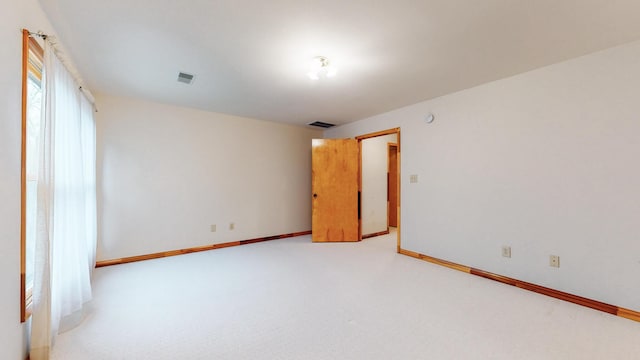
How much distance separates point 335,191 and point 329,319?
281 cm

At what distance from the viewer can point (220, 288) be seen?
2564 millimetres

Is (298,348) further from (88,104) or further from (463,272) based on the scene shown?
(88,104)

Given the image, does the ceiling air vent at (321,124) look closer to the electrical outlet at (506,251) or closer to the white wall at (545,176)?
the white wall at (545,176)

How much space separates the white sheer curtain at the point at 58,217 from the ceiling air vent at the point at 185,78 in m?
0.84

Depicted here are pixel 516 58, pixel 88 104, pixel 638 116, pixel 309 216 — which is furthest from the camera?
pixel 309 216

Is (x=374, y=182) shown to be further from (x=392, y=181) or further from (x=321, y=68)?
(x=321, y=68)

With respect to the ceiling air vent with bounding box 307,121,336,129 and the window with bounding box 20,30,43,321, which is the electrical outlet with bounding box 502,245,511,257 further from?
the window with bounding box 20,30,43,321

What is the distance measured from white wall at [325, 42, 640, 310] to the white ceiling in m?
0.28

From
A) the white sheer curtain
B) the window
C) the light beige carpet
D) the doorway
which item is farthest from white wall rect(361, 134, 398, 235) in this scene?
the window

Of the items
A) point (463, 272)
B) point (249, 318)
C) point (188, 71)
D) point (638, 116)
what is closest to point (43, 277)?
point (249, 318)

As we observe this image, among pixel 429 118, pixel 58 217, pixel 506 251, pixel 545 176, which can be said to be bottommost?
pixel 506 251

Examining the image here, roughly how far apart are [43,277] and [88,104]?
2.01 metres

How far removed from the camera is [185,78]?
8.89 ft
